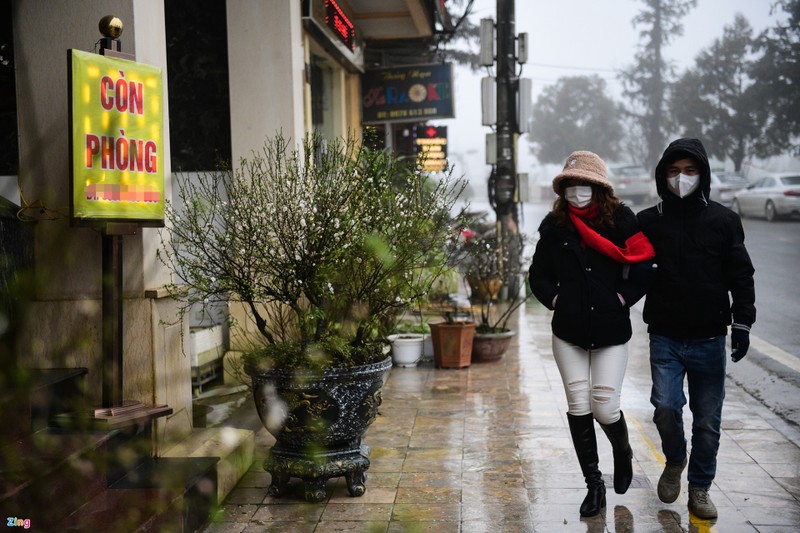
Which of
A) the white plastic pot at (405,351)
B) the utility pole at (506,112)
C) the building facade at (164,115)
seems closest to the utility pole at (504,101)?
the utility pole at (506,112)

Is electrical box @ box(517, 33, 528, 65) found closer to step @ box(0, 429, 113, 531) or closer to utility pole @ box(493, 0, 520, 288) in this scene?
utility pole @ box(493, 0, 520, 288)

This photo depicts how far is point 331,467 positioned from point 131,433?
3.58ft

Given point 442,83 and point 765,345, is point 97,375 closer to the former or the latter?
point 765,345

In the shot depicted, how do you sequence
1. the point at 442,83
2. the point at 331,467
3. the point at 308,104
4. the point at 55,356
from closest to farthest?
the point at 55,356, the point at 331,467, the point at 308,104, the point at 442,83

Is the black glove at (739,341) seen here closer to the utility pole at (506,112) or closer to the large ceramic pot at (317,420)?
the large ceramic pot at (317,420)

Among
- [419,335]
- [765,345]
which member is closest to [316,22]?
[419,335]

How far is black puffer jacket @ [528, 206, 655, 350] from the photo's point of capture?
14.9ft

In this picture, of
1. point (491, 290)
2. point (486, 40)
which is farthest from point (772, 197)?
point (491, 290)

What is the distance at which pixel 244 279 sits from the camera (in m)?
4.71

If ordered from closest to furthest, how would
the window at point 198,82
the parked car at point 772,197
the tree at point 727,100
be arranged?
the window at point 198,82 < the parked car at point 772,197 < the tree at point 727,100

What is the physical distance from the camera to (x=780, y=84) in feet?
157

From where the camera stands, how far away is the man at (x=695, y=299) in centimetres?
448

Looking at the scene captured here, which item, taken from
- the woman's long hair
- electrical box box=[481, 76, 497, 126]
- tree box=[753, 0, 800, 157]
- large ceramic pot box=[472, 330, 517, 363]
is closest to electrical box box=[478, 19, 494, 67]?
electrical box box=[481, 76, 497, 126]

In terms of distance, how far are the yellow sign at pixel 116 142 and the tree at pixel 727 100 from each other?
2051 inches
